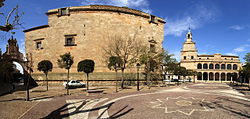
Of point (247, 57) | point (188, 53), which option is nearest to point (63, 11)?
point (247, 57)

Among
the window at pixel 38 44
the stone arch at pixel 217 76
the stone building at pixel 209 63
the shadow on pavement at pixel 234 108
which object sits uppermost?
the window at pixel 38 44

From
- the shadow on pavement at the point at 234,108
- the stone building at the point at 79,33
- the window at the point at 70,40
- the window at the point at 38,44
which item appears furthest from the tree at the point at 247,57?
the window at the point at 38,44

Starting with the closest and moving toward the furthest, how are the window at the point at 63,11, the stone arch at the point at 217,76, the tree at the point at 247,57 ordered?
1. the tree at the point at 247,57
2. the window at the point at 63,11
3. the stone arch at the point at 217,76

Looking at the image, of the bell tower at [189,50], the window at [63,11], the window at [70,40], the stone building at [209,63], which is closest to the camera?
the window at [70,40]

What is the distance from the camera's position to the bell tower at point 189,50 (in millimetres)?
58884

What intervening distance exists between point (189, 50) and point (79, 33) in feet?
172

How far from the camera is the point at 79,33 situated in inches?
965

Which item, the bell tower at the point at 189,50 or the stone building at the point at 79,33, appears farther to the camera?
the bell tower at the point at 189,50

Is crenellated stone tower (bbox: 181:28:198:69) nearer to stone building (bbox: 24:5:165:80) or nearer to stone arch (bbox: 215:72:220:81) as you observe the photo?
stone arch (bbox: 215:72:220:81)

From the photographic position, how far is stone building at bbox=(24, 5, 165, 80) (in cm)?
2438

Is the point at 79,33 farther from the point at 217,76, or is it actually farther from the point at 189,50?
the point at 217,76

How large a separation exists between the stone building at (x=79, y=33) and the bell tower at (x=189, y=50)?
1695 inches

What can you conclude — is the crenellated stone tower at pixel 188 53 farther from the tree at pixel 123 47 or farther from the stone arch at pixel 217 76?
the tree at pixel 123 47

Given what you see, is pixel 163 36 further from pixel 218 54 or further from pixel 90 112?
pixel 218 54
